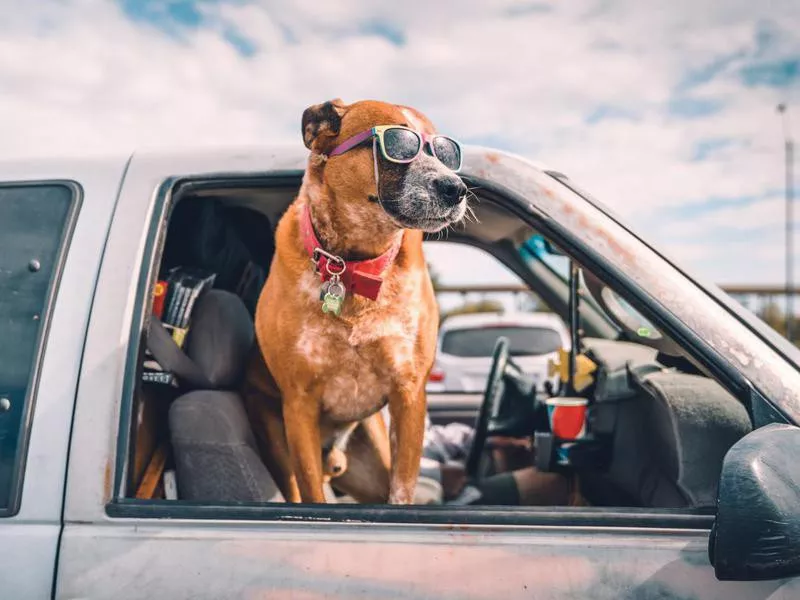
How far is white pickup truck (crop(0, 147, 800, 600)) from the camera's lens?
1.10 m

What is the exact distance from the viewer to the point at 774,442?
105 centimetres

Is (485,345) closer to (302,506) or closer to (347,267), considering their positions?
(347,267)

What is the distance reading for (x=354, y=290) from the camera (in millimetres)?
1802

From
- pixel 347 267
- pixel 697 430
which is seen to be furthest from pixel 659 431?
pixel 347 267

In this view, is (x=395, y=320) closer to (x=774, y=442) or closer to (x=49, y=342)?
(x=49, y=342)

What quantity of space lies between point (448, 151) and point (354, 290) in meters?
0.43

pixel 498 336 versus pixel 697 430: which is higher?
pixel 498 336

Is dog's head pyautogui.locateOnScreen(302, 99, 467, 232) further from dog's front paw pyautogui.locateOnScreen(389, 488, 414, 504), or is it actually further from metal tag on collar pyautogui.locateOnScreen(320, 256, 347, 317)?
dog's front paw pyautogui.locateOnScreen(389, 488, 414, 504)

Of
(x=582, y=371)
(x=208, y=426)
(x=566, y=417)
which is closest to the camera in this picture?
(x=208, y=426)

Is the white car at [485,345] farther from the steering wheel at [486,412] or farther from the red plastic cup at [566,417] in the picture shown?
the red plastic cup at [566,417]

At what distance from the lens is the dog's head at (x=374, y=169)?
5.74ft

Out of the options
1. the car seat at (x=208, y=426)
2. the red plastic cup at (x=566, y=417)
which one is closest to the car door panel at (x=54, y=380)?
the car seat at (x=208, y=426)

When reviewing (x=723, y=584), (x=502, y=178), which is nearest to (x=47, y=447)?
(x=502, y=178)

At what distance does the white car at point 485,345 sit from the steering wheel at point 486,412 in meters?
2.92
